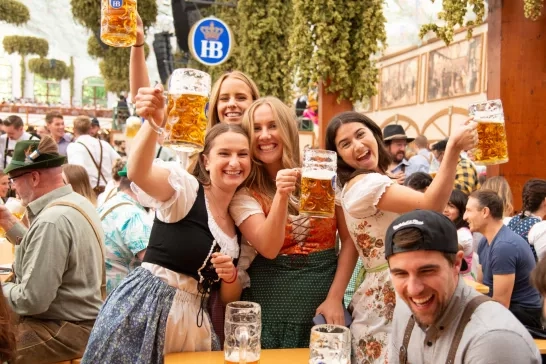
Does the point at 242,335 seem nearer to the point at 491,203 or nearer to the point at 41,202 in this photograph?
the point at 41,202

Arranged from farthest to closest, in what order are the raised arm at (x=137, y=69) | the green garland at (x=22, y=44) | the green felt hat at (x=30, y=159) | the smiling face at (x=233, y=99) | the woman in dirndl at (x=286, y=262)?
the green garland at (x=22, y=44) → the green felt hat at (x=30, y=159) → the smiling face at (x=233, y=99) → the woman in dirndl at (x=286, y=262) → the raised arm at (x=137, y=69)

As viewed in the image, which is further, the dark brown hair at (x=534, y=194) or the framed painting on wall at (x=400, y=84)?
the framed painting on wall at (x=400, y=84)

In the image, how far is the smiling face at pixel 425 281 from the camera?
1.39 metres

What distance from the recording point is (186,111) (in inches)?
63.4

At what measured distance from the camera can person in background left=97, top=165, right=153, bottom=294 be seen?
3010 millimetres

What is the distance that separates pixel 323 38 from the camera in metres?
4.63

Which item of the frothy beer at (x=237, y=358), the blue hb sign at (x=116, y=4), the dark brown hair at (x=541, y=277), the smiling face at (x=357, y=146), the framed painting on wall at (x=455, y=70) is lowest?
the frothy beer at (x=237, y=358)

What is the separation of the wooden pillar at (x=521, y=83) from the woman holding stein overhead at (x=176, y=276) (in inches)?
121

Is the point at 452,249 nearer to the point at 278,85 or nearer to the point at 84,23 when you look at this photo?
the point at 278,85

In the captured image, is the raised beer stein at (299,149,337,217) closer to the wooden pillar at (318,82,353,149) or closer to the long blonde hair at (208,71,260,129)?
the long blonde hair at (208,71,260,129)

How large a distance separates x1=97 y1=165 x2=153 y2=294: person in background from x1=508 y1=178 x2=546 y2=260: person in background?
2309 mm

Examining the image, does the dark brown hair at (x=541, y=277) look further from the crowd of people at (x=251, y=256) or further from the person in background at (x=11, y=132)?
the person in background at (x=11, y=132)

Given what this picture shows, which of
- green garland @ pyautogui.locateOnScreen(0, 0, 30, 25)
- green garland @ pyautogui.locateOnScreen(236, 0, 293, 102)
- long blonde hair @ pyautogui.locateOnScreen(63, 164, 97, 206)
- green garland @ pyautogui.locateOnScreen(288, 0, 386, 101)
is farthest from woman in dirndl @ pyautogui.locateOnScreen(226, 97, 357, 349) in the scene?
green garland @ pyautogui.locateOnScreen(0, 0, 30, 25)

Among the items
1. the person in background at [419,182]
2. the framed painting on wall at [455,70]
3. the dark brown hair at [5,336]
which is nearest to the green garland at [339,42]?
the person in background at [419,182]
